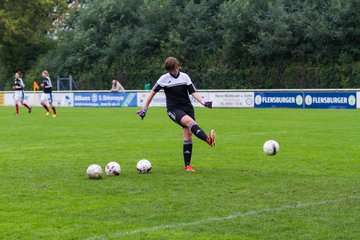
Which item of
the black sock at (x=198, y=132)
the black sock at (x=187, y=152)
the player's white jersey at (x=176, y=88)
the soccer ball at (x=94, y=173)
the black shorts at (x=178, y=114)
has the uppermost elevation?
the player's white jersey at (x=176, y=88)

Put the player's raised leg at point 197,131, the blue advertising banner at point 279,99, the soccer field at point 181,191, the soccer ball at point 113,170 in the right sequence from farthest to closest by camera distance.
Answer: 1. the blue advertising banner at point 279,99
2. the player's raised leg at point 197,131
3. the soccer ball at point 113,170
4. the soccer field at point 181,191

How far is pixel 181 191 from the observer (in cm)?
1004

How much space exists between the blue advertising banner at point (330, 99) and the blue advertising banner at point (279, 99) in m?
0.54

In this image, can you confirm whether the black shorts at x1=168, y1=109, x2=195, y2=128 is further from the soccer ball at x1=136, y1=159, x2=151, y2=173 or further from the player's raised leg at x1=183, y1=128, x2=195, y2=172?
the soccer ball at x1=136, y1=159, x2=151, y2=173

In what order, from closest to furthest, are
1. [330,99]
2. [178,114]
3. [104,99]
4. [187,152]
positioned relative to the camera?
[178,114]
[187,152]
[330,99]
[104,99]

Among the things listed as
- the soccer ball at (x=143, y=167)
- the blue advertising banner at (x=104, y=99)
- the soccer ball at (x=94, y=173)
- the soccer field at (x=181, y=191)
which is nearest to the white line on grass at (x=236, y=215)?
the soccer field at (x=181, y=191)

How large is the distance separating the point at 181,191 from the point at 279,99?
30391 mm

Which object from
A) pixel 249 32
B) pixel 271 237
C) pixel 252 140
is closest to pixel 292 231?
pixel 271 237

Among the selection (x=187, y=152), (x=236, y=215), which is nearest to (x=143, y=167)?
(x=187, y=152)

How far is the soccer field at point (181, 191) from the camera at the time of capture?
296 inches

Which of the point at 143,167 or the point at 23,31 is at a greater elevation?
the point at 23,31

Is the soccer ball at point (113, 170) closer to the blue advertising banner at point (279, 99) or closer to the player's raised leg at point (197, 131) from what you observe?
the player's raised leg at point (197, 131)

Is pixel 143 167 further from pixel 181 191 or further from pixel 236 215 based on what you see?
pixel 236 215

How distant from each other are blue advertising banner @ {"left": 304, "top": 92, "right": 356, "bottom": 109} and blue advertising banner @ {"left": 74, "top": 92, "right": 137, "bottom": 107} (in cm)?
1236
